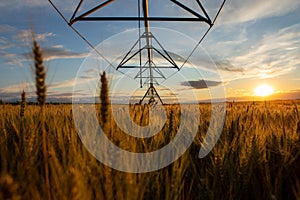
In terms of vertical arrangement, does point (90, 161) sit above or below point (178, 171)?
above

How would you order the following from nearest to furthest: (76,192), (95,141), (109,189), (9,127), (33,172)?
1. (76,192)
2. (109,189)
3. (33,172)
4. (95,141)
5. (9,127)

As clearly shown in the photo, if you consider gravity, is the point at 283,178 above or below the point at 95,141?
below

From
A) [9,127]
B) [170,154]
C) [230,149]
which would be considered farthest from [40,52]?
[9,127]

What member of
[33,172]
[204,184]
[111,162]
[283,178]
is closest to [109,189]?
[111,162]

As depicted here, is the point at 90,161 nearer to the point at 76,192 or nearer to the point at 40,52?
the point at 76,192

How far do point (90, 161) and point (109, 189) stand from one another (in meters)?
0.33

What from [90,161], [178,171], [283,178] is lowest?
[283,178]

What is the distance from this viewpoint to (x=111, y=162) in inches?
64.5

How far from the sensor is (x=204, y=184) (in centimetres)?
205

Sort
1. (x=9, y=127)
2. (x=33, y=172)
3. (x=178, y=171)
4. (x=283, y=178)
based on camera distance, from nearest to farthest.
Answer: (x=33, y=172) < (x=178, y=171) < (x=283, y=178) < (x=9, y=127)

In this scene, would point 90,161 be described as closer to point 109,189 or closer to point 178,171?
point 109,189

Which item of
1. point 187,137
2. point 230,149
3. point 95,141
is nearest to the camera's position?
point 95,141

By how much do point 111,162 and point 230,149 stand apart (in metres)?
1.42

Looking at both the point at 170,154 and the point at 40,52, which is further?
the point at 170,154
